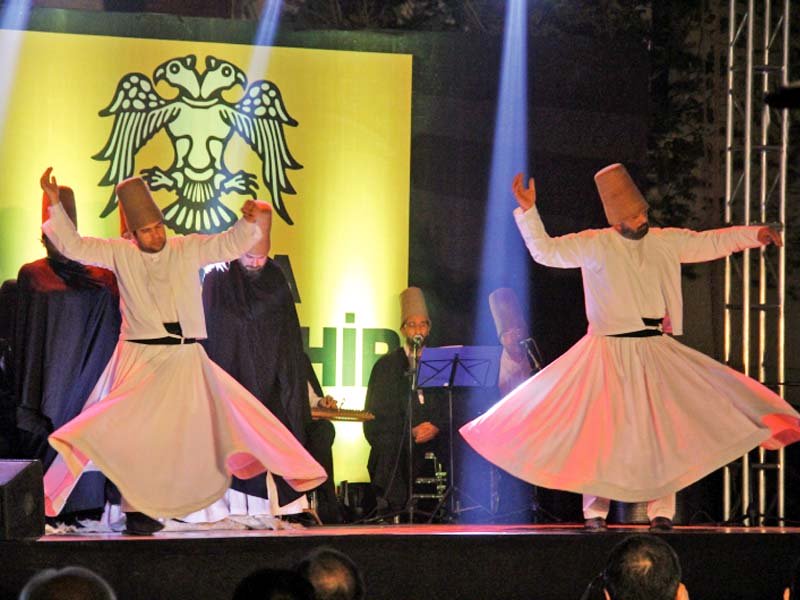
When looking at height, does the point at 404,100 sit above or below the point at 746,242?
above

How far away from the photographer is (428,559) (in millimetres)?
7164

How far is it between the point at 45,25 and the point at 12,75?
16.5 inches

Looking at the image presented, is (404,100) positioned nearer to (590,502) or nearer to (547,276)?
(547,276)

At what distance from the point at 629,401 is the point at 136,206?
2853mm

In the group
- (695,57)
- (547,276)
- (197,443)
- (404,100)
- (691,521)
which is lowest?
(691,521)

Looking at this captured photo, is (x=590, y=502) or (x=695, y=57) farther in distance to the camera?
(x=695, y=57)

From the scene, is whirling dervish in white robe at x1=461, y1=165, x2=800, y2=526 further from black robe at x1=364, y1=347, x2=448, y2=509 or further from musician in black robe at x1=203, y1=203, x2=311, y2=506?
black robe at x1=364, y1=347, x2=448, y2=509

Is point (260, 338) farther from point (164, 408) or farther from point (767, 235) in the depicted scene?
point (767, 235)

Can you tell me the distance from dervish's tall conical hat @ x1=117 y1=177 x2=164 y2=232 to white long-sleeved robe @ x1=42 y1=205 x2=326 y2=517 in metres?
0.14

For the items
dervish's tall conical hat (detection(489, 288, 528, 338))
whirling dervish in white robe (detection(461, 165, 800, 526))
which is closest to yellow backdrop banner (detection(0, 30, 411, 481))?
dervish's tall conical hat (detection(489, 288, 528, 338))

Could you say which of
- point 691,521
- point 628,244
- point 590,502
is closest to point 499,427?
point 590,502

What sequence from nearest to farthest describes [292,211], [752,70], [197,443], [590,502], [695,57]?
1. [197,443]
2. [590,502]
3. [752,70]
4. [292,211]
5. [695,57]

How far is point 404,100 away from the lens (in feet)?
35.1

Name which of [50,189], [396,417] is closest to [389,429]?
[396,417]
